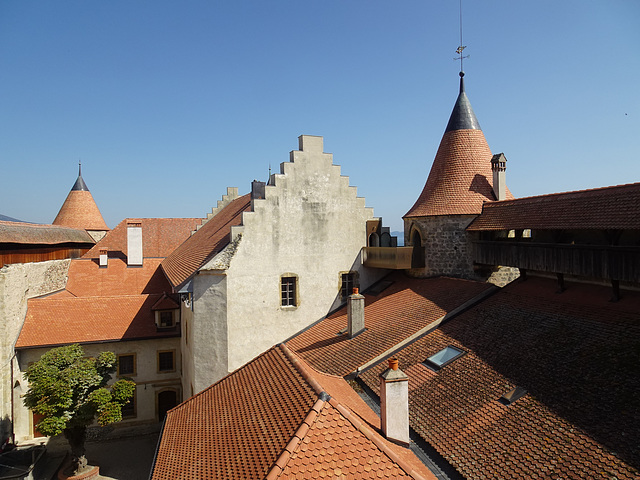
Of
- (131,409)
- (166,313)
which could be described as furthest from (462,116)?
(131,409)

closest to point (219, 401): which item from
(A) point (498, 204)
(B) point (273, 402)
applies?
(B) point (273, 402)

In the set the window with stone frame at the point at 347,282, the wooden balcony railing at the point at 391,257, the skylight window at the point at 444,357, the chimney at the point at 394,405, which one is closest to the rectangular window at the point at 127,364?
the window with stone frame at the point at 347,282

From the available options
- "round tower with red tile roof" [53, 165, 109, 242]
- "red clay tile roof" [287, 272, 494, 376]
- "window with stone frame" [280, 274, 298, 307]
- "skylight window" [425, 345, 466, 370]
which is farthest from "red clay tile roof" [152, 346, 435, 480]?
"round tower with red tile roof" [53, 165, 109, 242]

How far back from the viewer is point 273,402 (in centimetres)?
866

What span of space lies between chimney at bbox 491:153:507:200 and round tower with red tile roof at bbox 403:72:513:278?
23cm

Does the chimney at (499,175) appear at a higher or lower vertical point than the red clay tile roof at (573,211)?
higher

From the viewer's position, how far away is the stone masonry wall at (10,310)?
55.9 feet

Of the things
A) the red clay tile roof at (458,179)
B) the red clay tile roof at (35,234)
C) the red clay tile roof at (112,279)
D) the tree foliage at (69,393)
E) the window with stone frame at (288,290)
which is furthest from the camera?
the red clay tile roof at (112,279)

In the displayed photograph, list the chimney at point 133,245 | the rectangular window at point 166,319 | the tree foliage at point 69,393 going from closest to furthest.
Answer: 1. the tree foliage at point 69,393
2. the rectangular window at point 166,319
3. the chimney at point 133,245

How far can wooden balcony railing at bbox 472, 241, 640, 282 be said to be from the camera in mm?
10430

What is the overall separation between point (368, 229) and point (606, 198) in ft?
29.5

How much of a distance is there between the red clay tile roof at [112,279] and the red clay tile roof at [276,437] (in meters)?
15.8

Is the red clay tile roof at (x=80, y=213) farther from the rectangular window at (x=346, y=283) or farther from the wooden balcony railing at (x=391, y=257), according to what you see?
the wooden balcony railing at (x=391, y=257)

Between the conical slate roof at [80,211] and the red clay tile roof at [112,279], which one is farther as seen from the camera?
the conical slate roof at [80,211]
